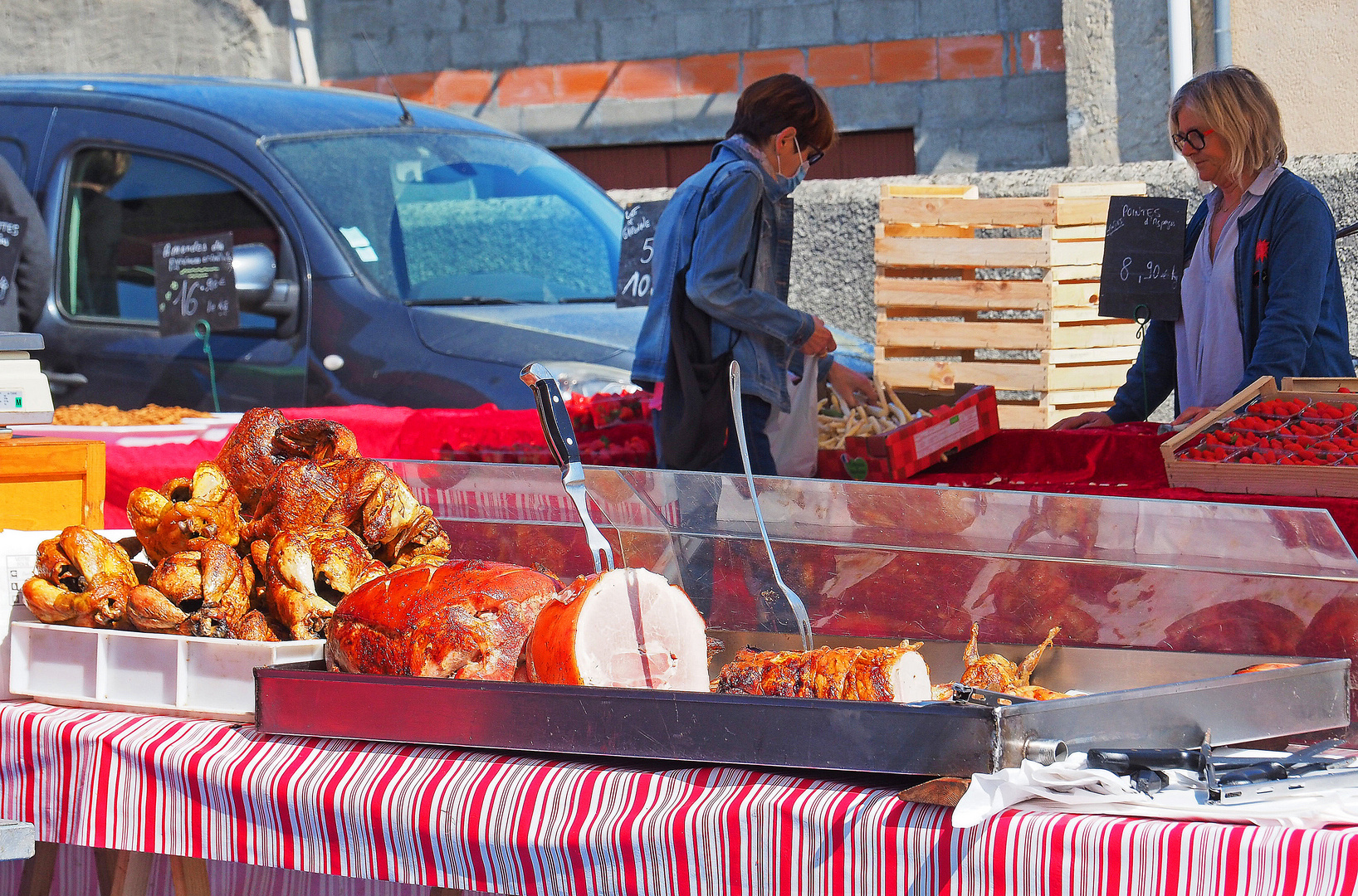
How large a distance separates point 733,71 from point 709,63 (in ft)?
0.70

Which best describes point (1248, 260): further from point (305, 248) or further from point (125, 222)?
point (125, 222)

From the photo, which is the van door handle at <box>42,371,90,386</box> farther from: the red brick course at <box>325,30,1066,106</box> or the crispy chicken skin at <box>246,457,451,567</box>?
the red brick course at <box>325,30,1066,106</box>

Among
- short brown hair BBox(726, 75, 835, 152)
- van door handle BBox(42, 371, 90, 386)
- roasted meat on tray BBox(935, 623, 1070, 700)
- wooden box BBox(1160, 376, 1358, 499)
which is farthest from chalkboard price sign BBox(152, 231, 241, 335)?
roasted meat on tray BBox(935, 623, 1070, 700)

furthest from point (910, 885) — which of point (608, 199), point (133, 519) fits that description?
point (608, 199)

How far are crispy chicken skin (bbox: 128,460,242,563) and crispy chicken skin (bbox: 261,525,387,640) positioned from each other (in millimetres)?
180

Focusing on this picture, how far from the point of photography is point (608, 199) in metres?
6.64

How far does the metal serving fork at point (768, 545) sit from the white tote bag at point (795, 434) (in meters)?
1.68

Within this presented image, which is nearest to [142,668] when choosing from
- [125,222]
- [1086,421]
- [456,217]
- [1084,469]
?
[1084,469]

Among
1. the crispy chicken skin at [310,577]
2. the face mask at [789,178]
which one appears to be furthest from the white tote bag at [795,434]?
the crispy chicken skin at [310,577]

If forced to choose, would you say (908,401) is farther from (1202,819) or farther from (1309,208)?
(1202,819)

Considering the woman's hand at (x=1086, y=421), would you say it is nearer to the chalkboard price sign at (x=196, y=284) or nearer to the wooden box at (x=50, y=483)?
the wooden box at (x=50, y=483)

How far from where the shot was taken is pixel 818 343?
3920mm

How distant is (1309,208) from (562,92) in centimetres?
842

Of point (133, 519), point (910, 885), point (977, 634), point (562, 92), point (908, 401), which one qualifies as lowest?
point (910, 885)
